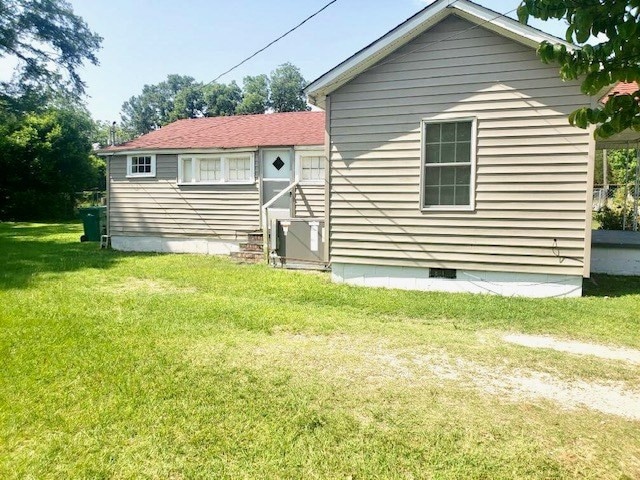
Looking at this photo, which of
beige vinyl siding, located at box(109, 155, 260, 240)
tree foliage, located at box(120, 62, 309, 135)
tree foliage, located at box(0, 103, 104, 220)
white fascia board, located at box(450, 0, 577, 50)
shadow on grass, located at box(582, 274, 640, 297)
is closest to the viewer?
white fascia board, located at box(450, 0, 577, 50)

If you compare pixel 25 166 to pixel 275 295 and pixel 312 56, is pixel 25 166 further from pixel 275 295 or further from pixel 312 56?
pixel 275 295

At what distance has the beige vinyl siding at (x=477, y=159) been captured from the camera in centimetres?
691

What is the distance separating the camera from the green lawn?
2.62 meters

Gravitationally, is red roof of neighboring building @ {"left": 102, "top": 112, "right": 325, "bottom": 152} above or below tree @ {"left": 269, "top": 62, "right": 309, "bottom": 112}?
below

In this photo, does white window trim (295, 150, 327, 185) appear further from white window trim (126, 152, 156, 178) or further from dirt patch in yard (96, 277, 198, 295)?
dirt patch in yard (96, 277, 198, 295)

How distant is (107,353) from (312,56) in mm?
9048

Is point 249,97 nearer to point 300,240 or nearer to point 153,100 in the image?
point 153,100

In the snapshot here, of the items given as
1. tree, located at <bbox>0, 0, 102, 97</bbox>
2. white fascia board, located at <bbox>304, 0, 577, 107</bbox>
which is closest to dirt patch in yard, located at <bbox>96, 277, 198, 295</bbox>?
white fascia board, located at <bbox>304, 0, 577, 107</bbox>

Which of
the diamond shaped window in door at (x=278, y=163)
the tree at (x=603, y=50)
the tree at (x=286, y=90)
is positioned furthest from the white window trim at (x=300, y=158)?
the tree at (x=286, y=90)

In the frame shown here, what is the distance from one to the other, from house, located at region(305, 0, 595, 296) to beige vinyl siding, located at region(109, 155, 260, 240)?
456 cm

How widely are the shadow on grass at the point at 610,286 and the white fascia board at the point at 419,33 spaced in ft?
12.7

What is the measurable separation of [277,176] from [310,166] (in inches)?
37.5

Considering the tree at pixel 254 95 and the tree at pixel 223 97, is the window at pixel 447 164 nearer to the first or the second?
the tree at pixel 254 95

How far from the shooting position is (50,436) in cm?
285
